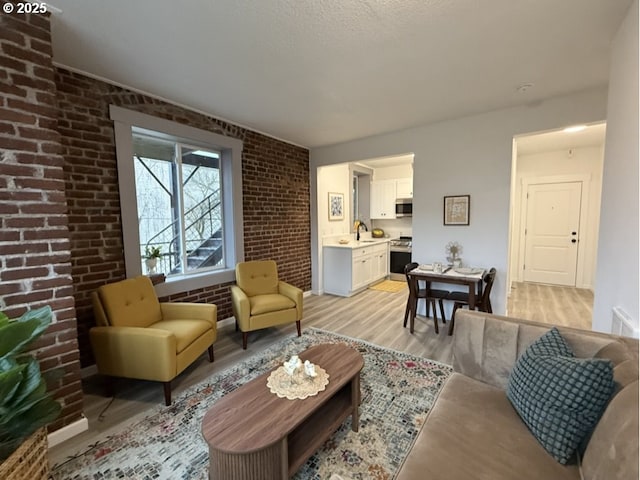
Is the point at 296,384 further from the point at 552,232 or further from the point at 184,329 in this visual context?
the point at 552,232

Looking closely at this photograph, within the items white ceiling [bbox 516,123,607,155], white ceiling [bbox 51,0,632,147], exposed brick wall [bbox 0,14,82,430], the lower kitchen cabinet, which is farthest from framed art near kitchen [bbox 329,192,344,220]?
exposed brick wall [bbox 0,14,82,430]

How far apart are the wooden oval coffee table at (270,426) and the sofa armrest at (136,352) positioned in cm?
79

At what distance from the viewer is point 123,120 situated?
2.56 meters

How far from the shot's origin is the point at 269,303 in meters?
3.07

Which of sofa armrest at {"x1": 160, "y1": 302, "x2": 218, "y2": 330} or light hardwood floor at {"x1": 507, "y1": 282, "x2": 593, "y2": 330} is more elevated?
sofa armrest at {"x1": 160, "y1": 302, "x2": 218, "y2": 330}

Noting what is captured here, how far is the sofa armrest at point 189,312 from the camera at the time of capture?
261 centimetres

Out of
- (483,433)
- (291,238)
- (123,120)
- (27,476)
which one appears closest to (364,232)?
(291,238)

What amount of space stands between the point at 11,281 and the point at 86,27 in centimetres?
165

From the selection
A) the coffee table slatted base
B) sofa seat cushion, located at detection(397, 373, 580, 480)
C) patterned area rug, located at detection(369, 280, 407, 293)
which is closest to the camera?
sofa seat cushion, located at detection(397, 373, 580, 480)

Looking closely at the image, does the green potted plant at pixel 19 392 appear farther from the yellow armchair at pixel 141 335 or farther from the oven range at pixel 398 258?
the oven range at pixel 398 258

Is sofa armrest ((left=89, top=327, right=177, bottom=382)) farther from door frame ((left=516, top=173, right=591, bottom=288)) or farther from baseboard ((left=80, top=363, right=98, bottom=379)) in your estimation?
door frame ((left=516, top=173, right=591, bottom=288))

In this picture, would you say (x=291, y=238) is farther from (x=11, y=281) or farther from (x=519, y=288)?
(x=519, y=288)

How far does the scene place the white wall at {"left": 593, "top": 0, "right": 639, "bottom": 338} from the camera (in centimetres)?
146

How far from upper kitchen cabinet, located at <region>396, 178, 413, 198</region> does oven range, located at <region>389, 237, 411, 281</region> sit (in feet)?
3.47
